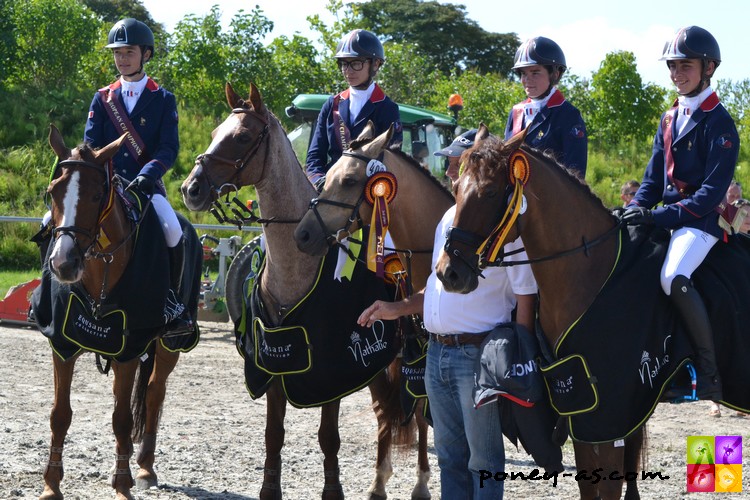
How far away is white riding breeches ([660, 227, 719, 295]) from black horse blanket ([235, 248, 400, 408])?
5.94ft

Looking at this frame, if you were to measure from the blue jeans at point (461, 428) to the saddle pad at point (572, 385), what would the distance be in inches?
17.8

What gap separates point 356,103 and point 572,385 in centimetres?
288

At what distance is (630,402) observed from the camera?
4.80 m

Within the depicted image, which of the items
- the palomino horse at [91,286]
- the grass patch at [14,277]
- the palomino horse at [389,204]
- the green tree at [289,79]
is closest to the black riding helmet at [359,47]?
the palomino horse at [389,204]

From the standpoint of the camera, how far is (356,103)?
6742 mm

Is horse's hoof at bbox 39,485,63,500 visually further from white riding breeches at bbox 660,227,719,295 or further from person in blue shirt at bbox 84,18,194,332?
white riding breeches at bbox 660,227,719,295

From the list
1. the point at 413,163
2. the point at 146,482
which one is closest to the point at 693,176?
the point at 413,163

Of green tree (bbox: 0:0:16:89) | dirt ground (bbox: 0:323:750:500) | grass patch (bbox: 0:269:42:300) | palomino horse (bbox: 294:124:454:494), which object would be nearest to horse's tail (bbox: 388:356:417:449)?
dirt ground (bbox: 0:323:750:500)

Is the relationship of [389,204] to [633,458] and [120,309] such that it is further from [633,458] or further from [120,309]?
[633,458]

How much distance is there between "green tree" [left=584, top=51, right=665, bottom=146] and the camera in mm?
25078

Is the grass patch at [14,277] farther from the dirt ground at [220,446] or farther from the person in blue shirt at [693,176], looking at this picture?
the person in blue shirt at [693,176]

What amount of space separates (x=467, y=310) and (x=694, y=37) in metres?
2.10

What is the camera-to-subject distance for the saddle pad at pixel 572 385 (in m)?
Result: 4.67

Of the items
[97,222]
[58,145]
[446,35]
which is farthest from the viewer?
[446,35]
